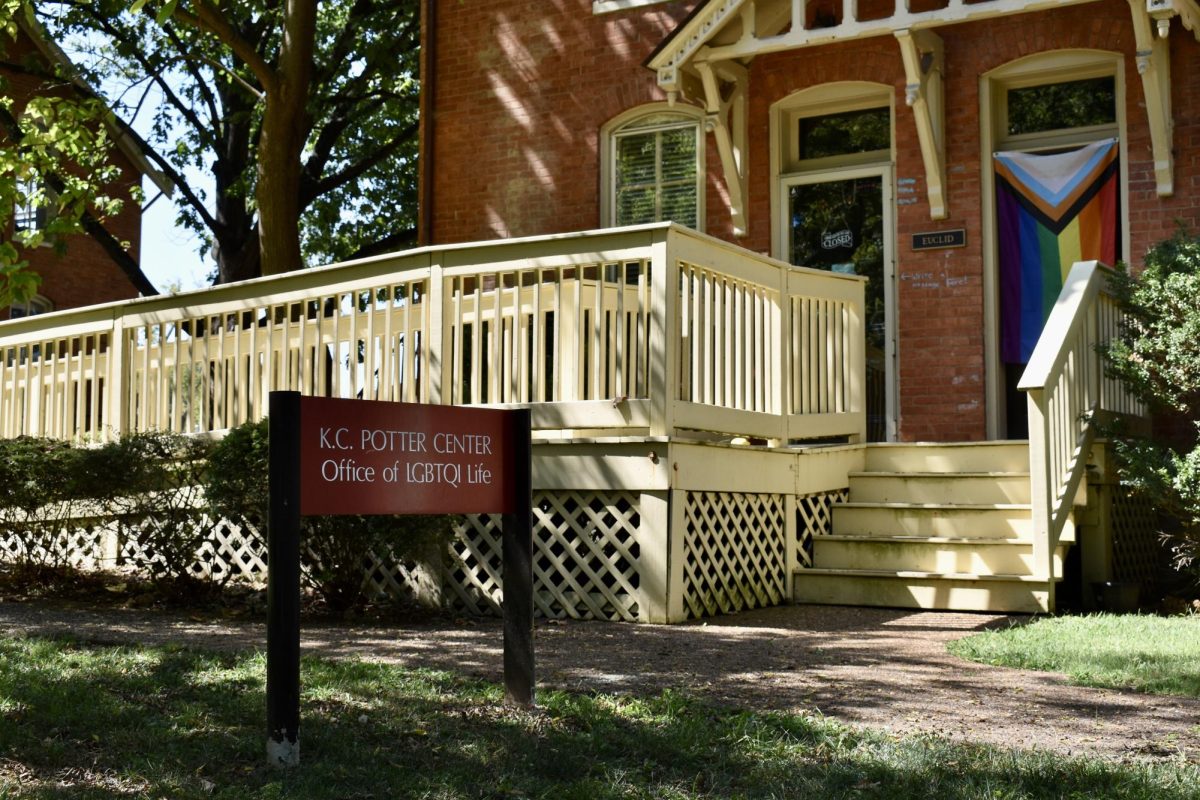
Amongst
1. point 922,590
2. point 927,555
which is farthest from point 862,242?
point 922,590

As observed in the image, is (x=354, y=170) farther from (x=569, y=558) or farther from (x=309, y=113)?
(x=569, y=558)

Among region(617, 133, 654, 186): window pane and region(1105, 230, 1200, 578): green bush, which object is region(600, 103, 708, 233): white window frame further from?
region(1105, 230, 1200, 578): green bush

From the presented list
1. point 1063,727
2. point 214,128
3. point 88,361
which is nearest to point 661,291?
point 1063,727

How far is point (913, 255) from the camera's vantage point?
11.3 metres

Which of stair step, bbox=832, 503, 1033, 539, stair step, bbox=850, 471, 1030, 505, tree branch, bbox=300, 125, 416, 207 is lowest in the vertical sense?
stair step, bbox=832, 503, 1033, 539

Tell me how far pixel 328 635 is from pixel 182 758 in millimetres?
A: 2923

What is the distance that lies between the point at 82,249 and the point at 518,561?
2286cm

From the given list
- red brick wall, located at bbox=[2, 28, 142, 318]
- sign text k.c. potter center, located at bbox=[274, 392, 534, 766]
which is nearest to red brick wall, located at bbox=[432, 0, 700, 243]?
sign text k.c. potter center, located at bbox=[274, 392, 534, 766]

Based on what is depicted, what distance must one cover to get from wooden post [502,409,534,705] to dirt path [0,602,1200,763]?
1.52 ft

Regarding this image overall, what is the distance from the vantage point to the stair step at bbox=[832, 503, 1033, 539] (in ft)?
29.5

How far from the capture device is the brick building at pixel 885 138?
10.5 meters

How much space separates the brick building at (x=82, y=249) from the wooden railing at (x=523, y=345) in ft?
38.0

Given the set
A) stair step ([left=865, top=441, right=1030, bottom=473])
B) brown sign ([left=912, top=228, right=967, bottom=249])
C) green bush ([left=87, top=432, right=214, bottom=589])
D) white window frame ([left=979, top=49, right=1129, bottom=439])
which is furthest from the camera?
brown sign ([left=912, top=228, right=967, bottom=249])

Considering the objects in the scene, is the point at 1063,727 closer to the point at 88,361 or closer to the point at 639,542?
the point at 639,542
